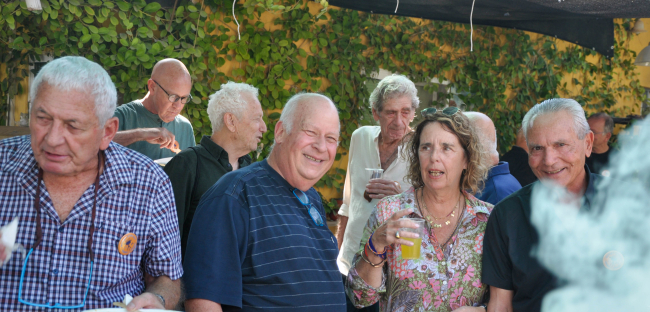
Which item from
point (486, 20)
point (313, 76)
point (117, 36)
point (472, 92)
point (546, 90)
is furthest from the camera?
point (546, 90)

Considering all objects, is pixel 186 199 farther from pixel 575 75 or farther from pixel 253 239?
pixel 575 75

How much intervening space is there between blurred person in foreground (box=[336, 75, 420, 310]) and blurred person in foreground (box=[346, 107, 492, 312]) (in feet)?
2.41

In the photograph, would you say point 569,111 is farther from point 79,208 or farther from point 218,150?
Result: point 79,208

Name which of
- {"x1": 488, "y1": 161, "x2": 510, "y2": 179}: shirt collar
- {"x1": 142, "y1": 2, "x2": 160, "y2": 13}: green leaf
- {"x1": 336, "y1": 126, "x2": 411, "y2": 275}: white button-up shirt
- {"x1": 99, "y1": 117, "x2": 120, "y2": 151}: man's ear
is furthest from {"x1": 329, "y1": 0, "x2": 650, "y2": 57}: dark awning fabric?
{"x1": 142, "y1": 2, "x2": 160, "y2": 13}: green leaf

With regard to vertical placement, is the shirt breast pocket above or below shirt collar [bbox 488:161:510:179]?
below

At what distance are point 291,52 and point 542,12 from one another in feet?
8.89

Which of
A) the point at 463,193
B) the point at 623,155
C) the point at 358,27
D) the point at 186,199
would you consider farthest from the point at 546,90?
the point at 186,199

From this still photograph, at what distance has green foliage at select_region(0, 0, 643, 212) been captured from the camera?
426 centimetres

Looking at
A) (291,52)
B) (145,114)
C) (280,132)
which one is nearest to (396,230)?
(280,132)

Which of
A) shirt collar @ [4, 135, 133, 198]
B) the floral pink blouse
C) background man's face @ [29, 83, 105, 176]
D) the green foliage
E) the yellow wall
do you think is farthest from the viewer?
the yellow wall

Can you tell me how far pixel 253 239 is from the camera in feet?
6.13

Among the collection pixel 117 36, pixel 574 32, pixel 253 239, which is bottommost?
pixel 253 239

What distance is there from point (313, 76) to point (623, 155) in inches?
135

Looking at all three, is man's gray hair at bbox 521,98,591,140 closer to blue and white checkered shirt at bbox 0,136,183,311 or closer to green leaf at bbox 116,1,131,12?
blue and white checkered shirt at bbox 0,136,183,311
